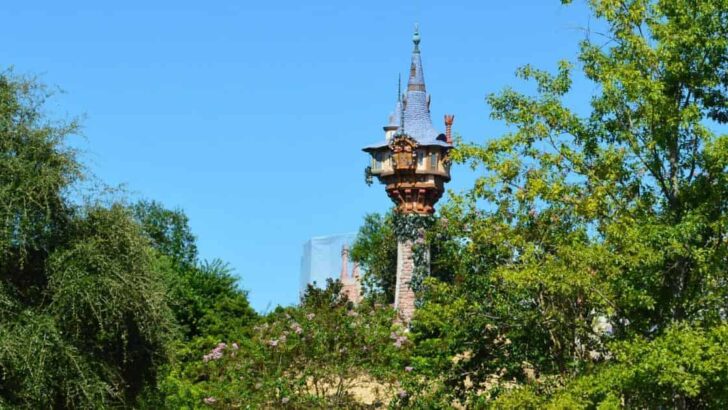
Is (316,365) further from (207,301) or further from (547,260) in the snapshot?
(207,301)

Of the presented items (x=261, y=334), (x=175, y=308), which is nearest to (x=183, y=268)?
(x=175, y=308)

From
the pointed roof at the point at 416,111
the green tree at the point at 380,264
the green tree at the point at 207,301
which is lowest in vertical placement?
the green tree at the point at 207,301

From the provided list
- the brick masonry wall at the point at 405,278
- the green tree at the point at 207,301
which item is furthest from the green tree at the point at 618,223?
the brick masonry wall at the point at 405,278

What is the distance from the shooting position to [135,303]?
16484 millimetres

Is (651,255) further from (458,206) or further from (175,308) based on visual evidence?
(175,308)

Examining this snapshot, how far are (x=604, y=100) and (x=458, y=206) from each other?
3.09 metres

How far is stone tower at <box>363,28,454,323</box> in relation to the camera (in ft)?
117

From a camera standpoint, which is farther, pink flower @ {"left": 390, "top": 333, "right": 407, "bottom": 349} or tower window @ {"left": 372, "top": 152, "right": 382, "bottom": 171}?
tower window @ {"left": 372, "top": 152, "right": 382, "bottom": 171}

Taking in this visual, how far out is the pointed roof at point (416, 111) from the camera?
123ft

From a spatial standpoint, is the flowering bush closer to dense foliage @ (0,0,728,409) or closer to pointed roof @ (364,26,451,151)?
dense foliage @ (0,0,728,409)

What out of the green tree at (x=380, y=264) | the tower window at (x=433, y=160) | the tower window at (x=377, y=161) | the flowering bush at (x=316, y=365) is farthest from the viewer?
the green tree at (x=380, y=264)

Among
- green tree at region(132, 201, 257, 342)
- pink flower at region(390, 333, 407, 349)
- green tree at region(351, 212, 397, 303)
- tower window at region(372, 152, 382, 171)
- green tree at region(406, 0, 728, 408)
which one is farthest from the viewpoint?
green tree at region(351, 212, 397, 303)

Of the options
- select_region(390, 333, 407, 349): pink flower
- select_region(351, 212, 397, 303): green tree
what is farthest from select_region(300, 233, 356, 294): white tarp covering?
select_region(390, 333, 407, 349): pink flower

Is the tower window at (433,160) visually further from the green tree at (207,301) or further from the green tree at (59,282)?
the green tree at (59,282)
